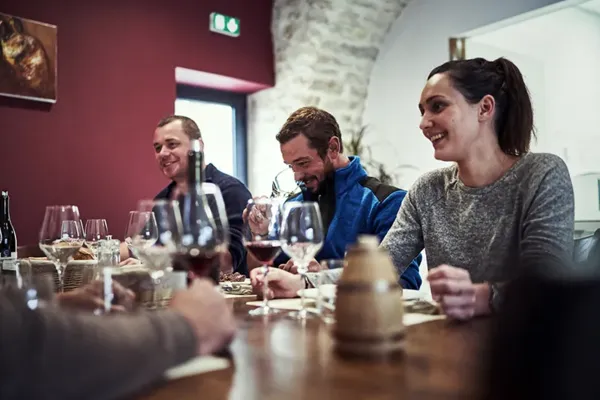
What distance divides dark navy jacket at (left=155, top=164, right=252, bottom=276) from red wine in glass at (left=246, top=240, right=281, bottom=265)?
3.58 feet

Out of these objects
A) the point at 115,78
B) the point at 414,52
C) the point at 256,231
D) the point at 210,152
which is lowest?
the point at 256,231

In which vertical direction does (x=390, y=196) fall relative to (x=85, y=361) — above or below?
above

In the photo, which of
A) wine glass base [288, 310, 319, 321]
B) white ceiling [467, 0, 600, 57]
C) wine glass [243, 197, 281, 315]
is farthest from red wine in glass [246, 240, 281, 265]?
white ceiling [467, 0, 600, 57]

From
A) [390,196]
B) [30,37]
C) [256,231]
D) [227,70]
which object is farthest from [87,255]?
[227,70]

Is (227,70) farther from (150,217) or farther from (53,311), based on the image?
(53,311)

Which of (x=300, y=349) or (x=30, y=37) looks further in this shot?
(x=30, y=37)

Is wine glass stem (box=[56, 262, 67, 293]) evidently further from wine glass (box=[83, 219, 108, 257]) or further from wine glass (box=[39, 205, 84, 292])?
wine glass (box=[83, 219, 108, 257])

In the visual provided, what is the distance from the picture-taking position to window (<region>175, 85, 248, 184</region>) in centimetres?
414

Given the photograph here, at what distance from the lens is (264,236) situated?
1.18m

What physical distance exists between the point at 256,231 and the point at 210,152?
3.05 meters

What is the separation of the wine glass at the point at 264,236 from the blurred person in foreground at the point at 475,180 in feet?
0.45

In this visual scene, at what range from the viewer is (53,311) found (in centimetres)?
59

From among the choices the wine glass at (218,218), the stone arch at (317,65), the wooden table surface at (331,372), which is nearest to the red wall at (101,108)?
the stone arch at (317,65)

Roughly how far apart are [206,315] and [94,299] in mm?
236
